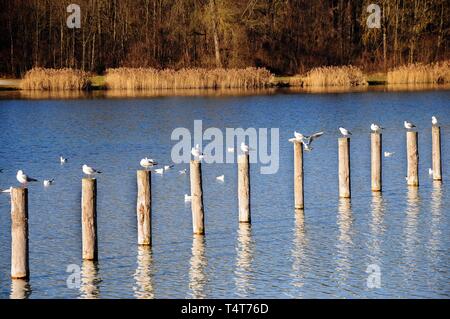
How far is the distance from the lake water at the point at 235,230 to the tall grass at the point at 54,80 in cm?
2221

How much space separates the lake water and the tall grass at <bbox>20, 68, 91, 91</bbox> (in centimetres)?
2221

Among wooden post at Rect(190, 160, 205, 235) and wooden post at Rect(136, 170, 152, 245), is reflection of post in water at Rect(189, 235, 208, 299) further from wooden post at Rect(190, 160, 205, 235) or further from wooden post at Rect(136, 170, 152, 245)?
wooden post at Rect(136, 170, 152, 245)

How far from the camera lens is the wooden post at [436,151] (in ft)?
79.9

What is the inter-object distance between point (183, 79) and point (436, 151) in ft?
116

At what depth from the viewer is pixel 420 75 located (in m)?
59.3

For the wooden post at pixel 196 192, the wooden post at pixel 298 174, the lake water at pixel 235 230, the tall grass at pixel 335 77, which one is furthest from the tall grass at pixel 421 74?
the wooden post at pixel 196 192

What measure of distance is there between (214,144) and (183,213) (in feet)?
42.2

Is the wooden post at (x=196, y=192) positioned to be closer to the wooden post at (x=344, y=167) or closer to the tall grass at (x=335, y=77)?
the wooden post at (x=344, y=167)

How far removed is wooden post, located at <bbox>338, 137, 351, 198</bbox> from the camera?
22.2 m

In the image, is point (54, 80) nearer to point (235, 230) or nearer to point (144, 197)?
point (235, 230)

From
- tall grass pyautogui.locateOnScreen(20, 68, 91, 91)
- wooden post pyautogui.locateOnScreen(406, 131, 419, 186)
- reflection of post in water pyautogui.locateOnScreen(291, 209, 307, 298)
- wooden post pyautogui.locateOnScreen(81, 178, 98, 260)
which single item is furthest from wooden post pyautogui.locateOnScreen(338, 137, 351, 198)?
tall grass pyautogui.locateOnScreen(20, 68, 91, 91)
